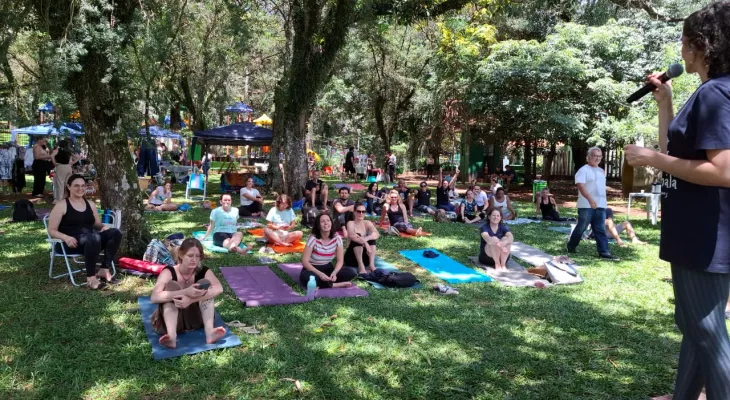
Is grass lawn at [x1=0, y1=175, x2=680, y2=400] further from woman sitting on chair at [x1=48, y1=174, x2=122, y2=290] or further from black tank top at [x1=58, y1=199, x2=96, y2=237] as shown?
black tank top at [x1=58, y1=199, x2=96, y2=237]

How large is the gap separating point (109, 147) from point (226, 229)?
2.26 m

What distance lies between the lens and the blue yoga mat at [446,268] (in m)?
6.42

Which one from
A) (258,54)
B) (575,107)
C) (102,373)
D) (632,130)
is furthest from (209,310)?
(258,54)

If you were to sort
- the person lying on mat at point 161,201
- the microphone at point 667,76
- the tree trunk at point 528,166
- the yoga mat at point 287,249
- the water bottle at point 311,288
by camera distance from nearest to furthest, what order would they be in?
the microphone at point 667,76 < the water bottle at point 311,288 < the yoga mat at point 287,249 < the person lying on mat at point 161,201 < the tree trunk at point 528,166

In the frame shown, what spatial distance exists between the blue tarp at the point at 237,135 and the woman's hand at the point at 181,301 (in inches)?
453

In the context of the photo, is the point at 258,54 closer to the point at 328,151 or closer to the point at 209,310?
the point at 328,151

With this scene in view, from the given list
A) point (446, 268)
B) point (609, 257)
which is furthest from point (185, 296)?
point (609, 257)

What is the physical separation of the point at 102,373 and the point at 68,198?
302cm

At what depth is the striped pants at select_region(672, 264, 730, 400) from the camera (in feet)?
6.48

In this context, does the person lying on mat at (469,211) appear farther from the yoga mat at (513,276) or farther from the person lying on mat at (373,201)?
the yoga mat at (513,276)

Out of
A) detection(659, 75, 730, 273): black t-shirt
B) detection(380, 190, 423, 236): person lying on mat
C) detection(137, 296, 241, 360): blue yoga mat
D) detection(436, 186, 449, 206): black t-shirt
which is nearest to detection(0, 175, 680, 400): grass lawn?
detection(137, 296, 241, 360): blue yoga mat

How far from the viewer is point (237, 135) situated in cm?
1534

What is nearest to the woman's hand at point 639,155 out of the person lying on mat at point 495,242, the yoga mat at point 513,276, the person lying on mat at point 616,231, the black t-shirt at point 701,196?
the black t-shirt at point 701,196

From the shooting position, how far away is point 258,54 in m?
24.4
